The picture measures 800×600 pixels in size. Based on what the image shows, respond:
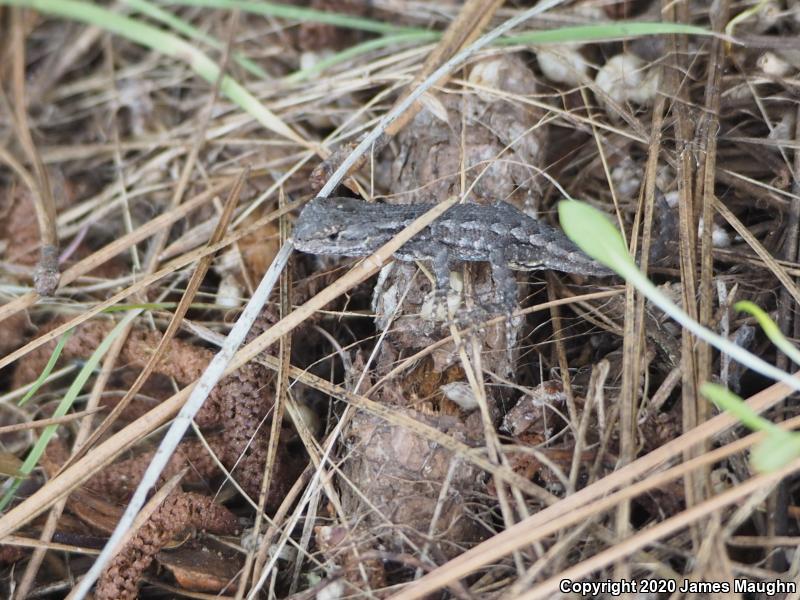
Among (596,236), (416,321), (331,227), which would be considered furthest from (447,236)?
(596,236)

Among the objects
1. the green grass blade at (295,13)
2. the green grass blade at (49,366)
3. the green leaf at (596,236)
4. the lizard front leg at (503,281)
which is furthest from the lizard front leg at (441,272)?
the green grass blade at (49,366)

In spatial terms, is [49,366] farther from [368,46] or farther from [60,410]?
[368,46]

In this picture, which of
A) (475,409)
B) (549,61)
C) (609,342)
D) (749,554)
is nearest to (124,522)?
(475,409)

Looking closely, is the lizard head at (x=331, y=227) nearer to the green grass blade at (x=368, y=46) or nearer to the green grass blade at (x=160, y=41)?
the green grass blade at (x=160, y=41)

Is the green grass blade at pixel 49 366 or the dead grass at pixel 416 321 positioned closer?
the dead grass at pixel 416 321

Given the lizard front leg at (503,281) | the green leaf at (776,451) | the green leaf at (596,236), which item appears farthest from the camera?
the lizard front leg at (503,281)

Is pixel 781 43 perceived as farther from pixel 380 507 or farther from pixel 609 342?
pixel 380 507

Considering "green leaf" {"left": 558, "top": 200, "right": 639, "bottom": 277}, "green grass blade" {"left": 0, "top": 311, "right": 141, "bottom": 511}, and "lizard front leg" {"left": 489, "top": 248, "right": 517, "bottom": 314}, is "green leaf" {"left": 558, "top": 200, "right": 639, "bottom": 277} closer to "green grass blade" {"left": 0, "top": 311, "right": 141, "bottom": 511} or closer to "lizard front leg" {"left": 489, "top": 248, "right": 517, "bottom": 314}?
"lizard front leg" {"left": 489, "top": 248, "right": 517, "bottom": 314}

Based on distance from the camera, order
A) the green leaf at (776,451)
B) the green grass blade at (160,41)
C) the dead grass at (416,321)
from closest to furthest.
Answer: the green leaf at (776,451), the dead grass at (416,321), the green grass blade at (160,41)

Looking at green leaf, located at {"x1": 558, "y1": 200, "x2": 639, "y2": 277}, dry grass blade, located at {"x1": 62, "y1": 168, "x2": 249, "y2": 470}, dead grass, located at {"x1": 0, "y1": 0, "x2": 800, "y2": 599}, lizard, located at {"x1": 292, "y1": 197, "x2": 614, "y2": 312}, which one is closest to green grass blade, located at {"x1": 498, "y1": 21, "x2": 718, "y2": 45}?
dead grass, located at {"x1": 0, "y1": 0, "x2": 800, "y2": 599}
